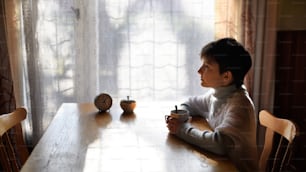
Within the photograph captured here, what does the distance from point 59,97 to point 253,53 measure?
3.29 ft

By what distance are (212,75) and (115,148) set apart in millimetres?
385

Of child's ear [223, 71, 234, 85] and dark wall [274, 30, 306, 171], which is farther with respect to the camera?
dark wall [274, 30, 306, 171]

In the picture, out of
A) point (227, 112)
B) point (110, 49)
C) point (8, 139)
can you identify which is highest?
point (110, 49)

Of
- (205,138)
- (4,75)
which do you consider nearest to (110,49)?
(4,75)

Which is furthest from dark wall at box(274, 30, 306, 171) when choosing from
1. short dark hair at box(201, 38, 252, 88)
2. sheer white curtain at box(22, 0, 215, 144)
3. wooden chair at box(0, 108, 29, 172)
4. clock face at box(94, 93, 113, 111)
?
wooden chair at box(0, 108, 29, 172)

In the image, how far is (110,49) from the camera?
6.37ft

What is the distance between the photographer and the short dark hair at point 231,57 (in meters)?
1.19

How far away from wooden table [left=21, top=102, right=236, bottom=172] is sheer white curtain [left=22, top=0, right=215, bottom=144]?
594 millimetres

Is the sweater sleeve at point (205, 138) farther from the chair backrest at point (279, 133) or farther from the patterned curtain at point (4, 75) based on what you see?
the patterned curtain at point (4, 75)

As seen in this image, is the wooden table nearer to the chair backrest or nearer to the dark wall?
the chair backrest

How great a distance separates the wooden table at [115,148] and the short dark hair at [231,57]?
206 millimetres

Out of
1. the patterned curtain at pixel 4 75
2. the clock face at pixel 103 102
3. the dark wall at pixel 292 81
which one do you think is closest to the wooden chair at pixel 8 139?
the clock face at pixel 103 102

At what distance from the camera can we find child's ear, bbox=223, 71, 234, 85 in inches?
47.1

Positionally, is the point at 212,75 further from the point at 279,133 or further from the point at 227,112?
the point at 279,133
